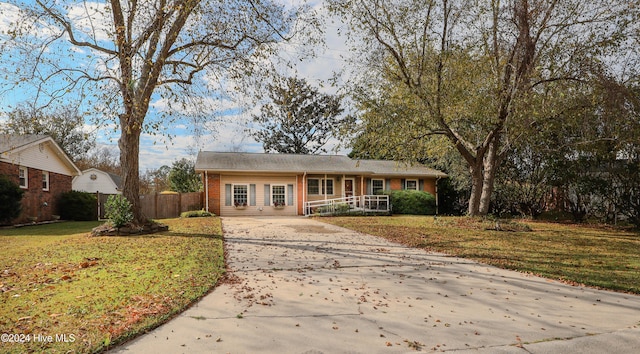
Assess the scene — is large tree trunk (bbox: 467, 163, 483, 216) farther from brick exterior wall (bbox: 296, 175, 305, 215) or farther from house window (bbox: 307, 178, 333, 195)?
brick exterior wall (bbox: 296, 175, 305, 215)

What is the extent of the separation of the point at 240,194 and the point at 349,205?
256 inches

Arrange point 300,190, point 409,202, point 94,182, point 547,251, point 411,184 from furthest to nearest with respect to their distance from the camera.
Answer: point 94,182, point 411,184, point 409,202, point 300,190, point 547,251

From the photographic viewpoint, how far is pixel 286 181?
72.1 feet

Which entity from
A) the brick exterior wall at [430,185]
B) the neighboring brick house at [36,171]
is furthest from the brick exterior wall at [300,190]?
the neighboring brick house at [36,171]

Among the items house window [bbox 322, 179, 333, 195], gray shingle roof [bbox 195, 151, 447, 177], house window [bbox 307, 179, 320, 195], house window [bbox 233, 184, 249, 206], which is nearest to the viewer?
gray shingle roof [bbox 195, 151, 447, 177]

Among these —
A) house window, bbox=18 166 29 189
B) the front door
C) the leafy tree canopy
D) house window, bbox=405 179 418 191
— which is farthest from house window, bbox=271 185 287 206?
house window, bbox=18 166 29 189

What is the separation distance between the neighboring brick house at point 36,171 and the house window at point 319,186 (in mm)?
13361

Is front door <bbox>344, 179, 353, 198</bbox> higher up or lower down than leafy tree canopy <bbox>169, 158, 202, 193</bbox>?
lower down

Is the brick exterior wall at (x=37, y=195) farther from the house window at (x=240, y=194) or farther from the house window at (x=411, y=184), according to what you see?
the house window at (x=411, y=184)

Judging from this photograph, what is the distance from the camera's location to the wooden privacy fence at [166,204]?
64.5 feet

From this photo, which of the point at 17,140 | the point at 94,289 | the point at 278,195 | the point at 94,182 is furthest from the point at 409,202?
the point at 94,182

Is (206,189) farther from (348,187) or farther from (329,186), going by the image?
(348,187)

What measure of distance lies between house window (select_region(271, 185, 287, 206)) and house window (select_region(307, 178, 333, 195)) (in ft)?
5.12

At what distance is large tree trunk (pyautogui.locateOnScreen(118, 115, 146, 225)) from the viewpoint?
11.2 m
